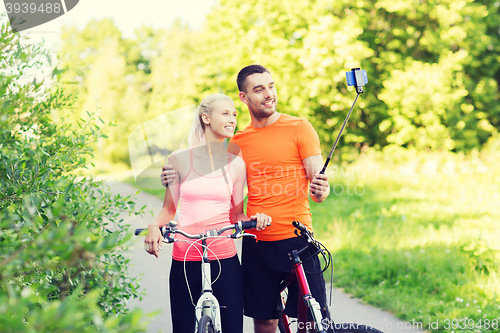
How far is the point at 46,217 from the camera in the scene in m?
2.21

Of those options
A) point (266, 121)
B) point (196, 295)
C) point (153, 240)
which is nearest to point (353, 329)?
point (196, 295)

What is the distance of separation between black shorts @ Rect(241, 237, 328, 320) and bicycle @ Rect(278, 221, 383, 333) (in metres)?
0.06

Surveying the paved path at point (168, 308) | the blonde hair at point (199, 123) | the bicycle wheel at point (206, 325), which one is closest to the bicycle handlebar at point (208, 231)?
the bicycle wheel at point (206, 325)

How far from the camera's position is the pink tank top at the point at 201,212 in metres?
2.58

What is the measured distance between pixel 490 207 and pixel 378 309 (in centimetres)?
450

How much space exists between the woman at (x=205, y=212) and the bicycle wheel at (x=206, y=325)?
0.14 m

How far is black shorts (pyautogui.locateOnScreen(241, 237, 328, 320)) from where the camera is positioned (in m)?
2.76

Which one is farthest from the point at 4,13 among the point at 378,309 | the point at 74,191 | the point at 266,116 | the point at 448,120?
the point at 448,120

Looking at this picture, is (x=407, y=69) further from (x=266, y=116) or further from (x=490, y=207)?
(x=266, y=116)

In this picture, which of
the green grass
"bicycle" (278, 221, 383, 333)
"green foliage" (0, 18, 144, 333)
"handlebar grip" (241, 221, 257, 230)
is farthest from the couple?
the green grass

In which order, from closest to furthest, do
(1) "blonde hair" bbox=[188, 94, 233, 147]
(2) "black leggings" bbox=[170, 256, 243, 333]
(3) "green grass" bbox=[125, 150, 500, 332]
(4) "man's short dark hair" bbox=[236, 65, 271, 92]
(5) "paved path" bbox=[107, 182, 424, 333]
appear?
(2) "black leggings" bbox=[170, 256, 243, 333] → (1) "blonde hair" bbox=[188, 94, 233, 147] → (4) "man's short dark hair" bbox=[236, 65, 271, 92] → (5) "paved path" bbox=[107, 182, 424, 333] → (3) "green grass" bbox=[125, 150, 500, 332]

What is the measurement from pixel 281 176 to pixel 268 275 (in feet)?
2.23

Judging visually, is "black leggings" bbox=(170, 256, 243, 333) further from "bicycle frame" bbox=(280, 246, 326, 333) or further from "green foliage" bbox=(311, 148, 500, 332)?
"green foliage" bbox=(311, 148, 500, 332)

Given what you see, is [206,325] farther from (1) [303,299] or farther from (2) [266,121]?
(2) [266,121]
